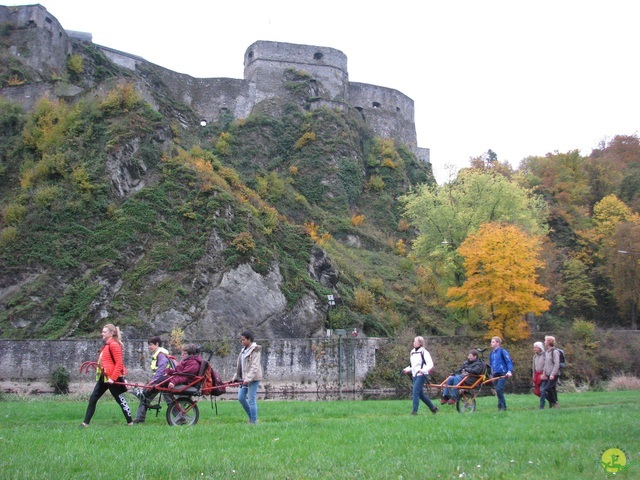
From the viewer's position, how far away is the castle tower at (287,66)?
195ft

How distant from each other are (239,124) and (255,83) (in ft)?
20.0

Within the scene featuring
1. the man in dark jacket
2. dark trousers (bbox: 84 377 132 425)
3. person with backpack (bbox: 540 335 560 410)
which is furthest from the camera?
person with backpack (bbox: 540 335 560 410)

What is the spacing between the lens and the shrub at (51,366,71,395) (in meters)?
25.5

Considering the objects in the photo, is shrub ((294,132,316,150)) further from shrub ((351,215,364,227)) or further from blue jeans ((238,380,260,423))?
blue jeans ((238,380,260,423))

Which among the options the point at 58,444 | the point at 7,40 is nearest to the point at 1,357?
the point at 58,444

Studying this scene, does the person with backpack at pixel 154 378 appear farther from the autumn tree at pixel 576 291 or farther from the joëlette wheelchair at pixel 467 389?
the autumn tree at pixel 576 291

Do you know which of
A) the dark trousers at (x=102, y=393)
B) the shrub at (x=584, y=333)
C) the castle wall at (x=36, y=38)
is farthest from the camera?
the castle wall at (x=36, y=38)

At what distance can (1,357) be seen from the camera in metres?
26.1

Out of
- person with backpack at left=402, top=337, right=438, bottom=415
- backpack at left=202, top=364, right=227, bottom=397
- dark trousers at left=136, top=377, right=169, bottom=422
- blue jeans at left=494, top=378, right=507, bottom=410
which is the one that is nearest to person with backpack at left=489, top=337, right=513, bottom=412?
blue jeans at left=494, top=378, right=507, bottom=410

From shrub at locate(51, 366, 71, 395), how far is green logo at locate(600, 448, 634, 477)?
2352cm

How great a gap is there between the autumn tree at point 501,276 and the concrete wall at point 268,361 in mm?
Answer: 5844

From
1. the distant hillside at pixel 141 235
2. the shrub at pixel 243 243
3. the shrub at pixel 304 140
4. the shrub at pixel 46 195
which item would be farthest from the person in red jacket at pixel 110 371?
the shrub at pixel 304 140

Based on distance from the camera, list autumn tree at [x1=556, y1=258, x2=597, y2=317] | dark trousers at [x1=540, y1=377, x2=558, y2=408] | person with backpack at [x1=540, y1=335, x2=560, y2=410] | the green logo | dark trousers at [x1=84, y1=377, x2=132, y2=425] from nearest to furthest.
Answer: the green logo < dark trousers at [x1=84, y1=377, x2=132, y2=425] < person with backpack at [x1=540, y1=335, x2=560, y2=410] < dark trousers at [x1=540, y1=377, x2=558, y2=408] < autumn tree at [x1=556, y1=258, x2=597, y2=317]

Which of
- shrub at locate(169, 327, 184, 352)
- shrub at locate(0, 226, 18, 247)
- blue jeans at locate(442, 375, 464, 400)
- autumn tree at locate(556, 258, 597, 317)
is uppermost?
shrub at locate(0, 226, 18, 247)
